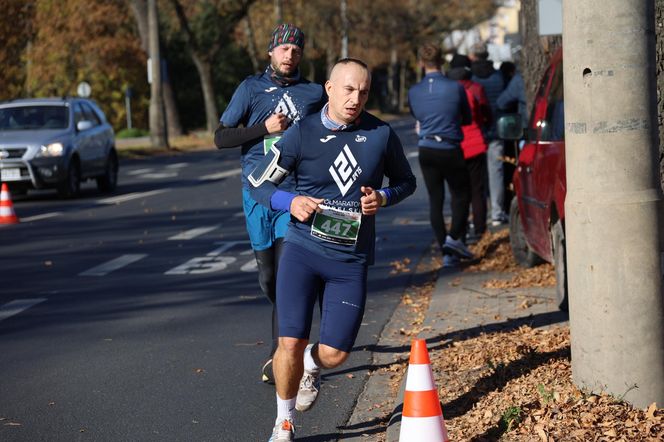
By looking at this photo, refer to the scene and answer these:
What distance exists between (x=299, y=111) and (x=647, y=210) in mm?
2261

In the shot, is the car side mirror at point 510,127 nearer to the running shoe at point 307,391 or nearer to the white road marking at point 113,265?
the white road marking at point 113,265

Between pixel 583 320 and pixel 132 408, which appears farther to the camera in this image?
pixel 132 408

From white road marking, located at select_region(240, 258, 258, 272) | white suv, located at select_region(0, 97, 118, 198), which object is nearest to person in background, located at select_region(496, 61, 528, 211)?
white road marking, located at select_region(240, 258, 258, 272)

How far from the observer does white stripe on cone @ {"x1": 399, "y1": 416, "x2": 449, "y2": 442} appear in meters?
5.22

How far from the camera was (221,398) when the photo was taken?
23.4ft

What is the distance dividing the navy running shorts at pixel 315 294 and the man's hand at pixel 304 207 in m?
0.26

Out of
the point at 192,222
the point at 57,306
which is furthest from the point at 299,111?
the point at 192,222

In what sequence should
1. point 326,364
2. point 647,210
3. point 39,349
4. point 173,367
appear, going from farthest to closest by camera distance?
1. point 39,349
2. point 173,367
3. point 326,364
4. point 647,210

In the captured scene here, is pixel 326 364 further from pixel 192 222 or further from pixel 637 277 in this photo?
pixel 192 222

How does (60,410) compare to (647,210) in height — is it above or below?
below

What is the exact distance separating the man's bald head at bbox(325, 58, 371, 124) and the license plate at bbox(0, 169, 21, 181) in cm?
1643

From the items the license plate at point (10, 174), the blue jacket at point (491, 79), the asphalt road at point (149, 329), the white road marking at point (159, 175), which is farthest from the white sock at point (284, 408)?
the white road marking at point (159, 175)

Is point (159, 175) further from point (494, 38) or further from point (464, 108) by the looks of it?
point (494, 38)

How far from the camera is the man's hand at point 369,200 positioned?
5.68m
